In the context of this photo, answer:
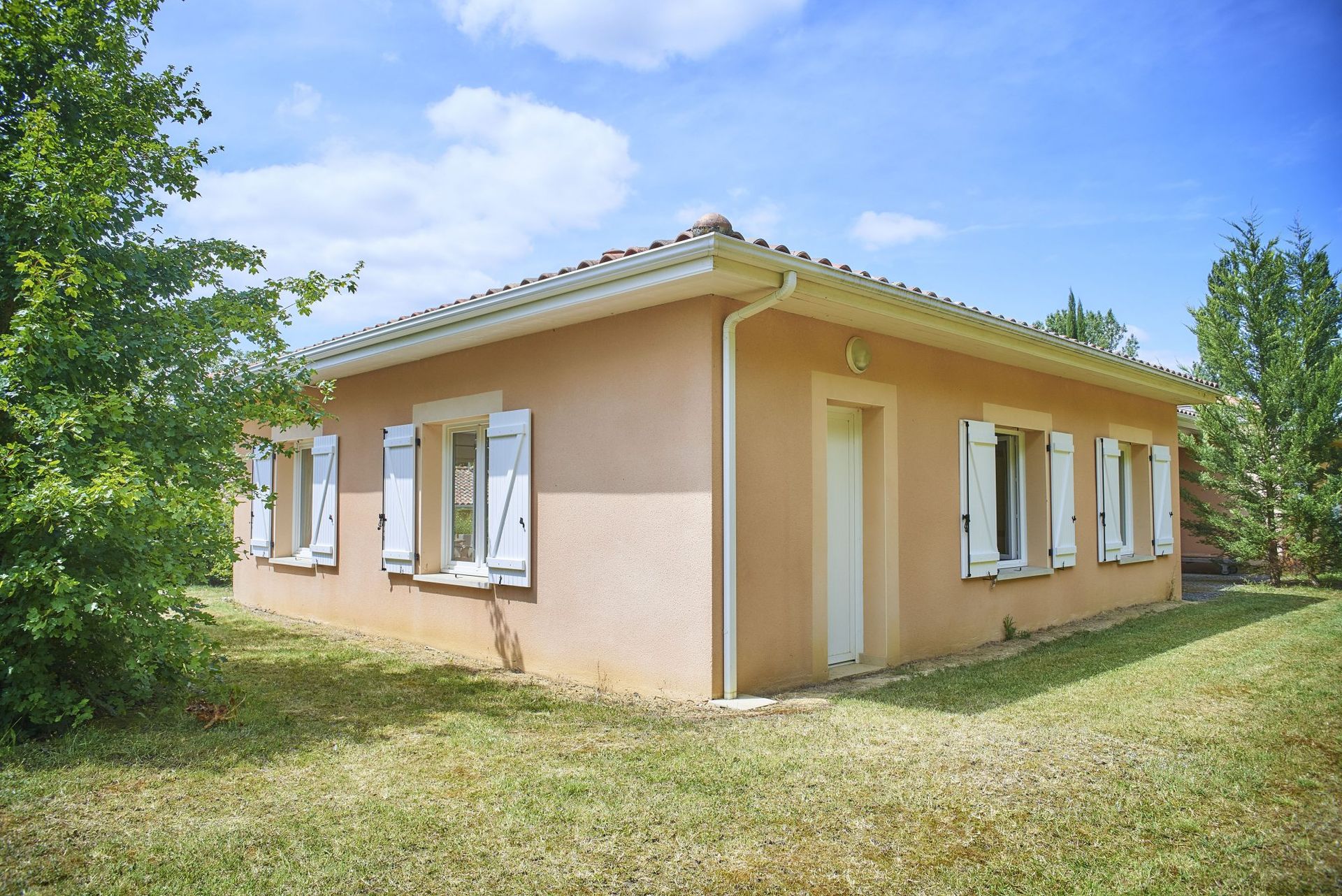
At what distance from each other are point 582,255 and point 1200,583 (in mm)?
12049

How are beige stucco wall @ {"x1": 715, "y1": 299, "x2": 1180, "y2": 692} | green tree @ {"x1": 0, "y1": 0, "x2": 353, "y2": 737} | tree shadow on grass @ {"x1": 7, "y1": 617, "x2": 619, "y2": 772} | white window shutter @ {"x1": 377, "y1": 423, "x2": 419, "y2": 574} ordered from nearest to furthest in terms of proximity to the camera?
tree shadow on grass @ {"x1": 7, "y1": 617, "x2": 619, "y2": 772} < green tree @ {"x1": 0, "y1": 0, "x2": 353, "y2": 737} < beige stucco wall @ {"x1": 715, "y1": 299, "x2": 1180, "y2": 692} < white window shutter @ {"x1": 377, "y1": 423, "x2": 419, "y2": 574}

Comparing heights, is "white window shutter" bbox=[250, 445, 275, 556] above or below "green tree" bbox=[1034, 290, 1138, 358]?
below

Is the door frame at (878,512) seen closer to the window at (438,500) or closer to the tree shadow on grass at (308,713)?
the tree shadow on grass at (308,713)

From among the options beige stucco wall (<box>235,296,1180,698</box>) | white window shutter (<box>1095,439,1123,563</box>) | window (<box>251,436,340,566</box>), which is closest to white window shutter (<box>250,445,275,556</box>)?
window (<box>251,436,340,566</box>)

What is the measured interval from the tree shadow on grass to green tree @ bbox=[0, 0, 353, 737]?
0.31 metres

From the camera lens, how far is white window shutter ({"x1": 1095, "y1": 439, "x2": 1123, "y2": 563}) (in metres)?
9.10

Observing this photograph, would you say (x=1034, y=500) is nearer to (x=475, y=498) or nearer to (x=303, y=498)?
(x=475, y=498)

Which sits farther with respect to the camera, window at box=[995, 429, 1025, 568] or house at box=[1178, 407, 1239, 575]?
house at box=[1178, 407, 1239, 575]

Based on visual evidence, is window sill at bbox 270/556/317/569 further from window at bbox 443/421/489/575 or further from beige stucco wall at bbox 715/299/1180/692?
beige stucco wall at bbox 715/299/1180/692

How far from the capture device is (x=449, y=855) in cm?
291

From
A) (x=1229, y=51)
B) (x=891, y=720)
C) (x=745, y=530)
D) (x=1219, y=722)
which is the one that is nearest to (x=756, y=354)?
(x=745, y=530)

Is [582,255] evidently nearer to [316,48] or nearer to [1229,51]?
[316,48]

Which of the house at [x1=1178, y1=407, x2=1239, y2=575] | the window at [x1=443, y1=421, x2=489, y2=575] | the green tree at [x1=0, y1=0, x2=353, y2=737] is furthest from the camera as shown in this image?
the house at [x1=1178, y1=407, x2=1239, y2=575]

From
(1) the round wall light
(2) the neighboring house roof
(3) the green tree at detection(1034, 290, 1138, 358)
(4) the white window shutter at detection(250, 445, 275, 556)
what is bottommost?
(4) the white window shutter at detection(250, 445, 275, 556)
